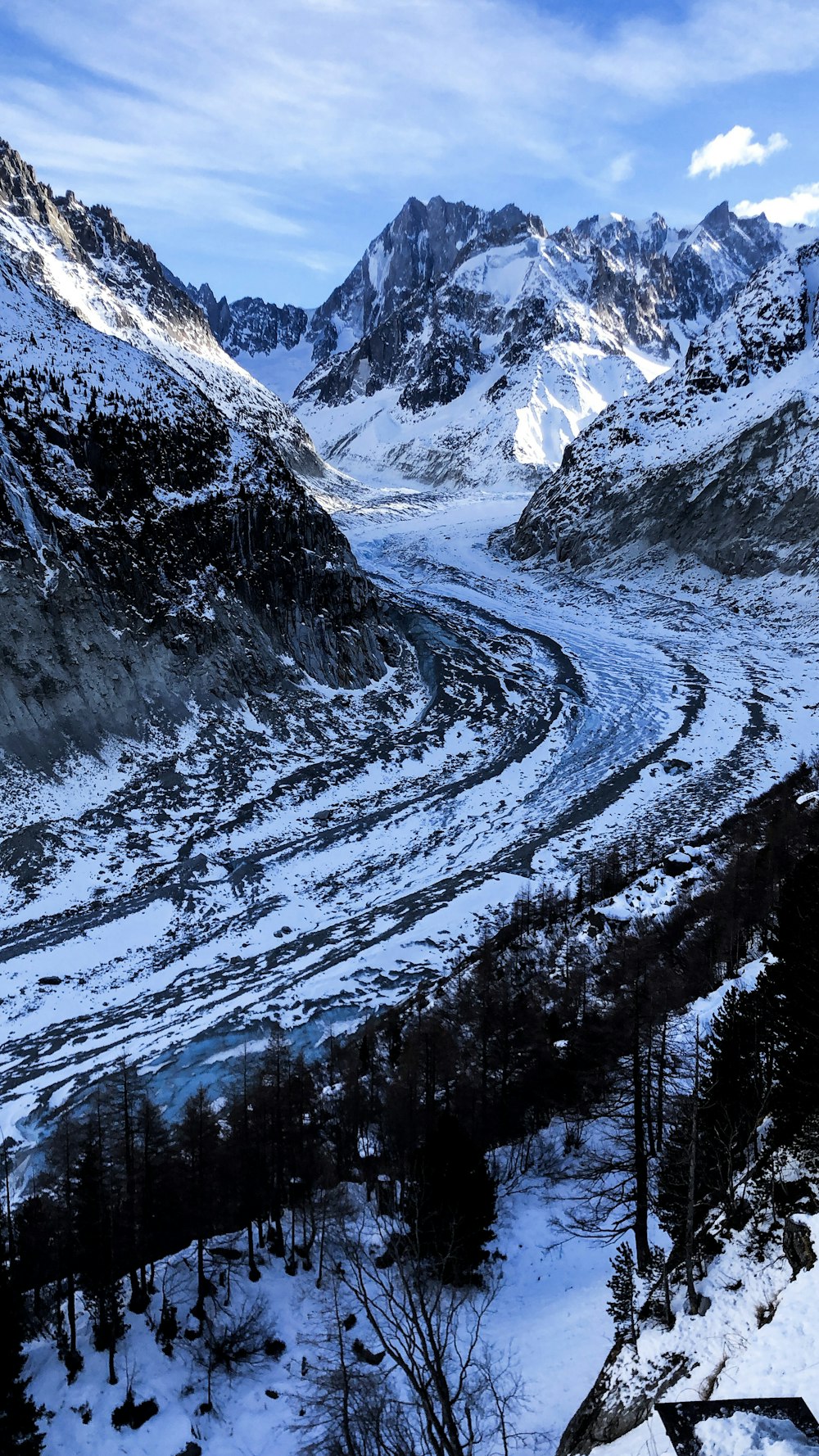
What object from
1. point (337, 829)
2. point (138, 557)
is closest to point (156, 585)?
point (138, 557)

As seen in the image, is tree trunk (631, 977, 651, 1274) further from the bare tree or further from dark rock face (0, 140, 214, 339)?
dark rock face (0, 140, 214, 339)

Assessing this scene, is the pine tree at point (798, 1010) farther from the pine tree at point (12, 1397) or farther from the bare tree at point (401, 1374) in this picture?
the pine tree at point (12, 1397)

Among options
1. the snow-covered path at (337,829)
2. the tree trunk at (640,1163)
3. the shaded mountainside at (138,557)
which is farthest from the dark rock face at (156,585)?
the tree trunk at (640,1163)

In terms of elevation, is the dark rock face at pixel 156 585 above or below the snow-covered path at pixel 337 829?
above

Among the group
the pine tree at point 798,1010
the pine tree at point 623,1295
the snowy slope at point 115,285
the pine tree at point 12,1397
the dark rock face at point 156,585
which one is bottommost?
the pine tree at point 12,1397

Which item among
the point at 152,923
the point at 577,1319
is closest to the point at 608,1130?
the point at 577,1319

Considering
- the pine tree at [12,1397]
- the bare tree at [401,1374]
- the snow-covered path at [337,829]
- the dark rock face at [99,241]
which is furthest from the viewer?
the dark rock face at [99,241]

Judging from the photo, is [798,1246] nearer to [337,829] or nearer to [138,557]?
[337,829]
